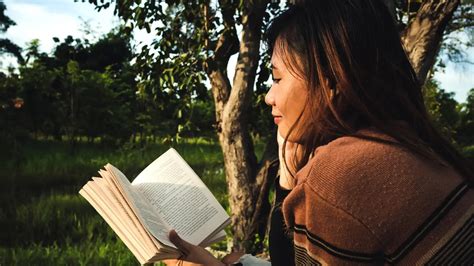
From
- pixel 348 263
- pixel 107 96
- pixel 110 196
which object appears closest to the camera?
pixel 348 263

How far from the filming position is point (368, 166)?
1162 millimetres

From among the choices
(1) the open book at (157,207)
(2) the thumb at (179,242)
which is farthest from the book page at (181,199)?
(2) the thumb at (179,242)

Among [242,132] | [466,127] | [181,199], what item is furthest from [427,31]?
[466,127]

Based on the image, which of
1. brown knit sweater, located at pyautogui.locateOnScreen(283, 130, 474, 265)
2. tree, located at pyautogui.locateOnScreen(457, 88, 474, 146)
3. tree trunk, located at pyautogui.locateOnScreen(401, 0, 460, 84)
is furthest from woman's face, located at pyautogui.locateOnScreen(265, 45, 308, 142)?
tree, located at pyautogui.locateOnScreen(457, 88, 474, 146)

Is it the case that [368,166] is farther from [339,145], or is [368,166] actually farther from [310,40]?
[310,40]

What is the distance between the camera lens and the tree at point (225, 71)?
3656 millimetres

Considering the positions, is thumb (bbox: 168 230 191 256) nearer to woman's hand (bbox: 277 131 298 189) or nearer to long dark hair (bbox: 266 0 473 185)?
woman's hand (bbox: 277 131 298 189)

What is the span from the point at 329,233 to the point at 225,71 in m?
2.90

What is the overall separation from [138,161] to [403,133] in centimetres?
688

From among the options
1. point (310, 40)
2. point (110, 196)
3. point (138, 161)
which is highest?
point (310, 40)

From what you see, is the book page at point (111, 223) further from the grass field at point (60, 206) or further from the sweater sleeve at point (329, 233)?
the grass field at point (60, 206)

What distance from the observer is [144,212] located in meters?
1.65

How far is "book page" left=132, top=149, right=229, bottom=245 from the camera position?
179cm

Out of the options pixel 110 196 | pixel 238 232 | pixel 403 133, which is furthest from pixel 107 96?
pixel 403 133
